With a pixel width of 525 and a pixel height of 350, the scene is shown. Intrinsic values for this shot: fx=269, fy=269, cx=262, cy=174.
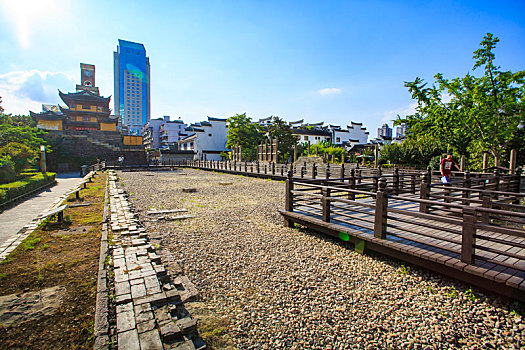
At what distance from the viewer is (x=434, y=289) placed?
13.8ft

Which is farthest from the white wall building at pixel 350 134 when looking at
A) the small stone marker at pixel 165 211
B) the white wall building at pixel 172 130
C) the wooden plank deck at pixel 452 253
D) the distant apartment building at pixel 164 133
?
the wooden plank deck at pixel 452 253

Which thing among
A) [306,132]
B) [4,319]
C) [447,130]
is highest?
[306,132]

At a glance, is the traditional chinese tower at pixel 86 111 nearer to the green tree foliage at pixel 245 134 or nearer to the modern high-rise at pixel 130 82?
the green tree foliage at pixel 245 134

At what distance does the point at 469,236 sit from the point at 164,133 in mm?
84268

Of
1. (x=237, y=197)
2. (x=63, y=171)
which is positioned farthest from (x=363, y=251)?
(x=63, y=171)

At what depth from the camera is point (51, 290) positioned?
4.16 m

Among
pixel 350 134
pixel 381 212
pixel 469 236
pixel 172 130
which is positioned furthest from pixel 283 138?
pixel 172 130

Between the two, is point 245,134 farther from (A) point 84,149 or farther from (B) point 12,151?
(B) point 12,151

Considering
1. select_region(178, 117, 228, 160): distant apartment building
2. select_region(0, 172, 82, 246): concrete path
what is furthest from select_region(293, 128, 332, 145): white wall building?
select_region(0, 172, 82, 246): concrete path

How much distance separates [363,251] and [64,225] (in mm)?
8162

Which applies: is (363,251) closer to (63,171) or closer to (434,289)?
(434,289)

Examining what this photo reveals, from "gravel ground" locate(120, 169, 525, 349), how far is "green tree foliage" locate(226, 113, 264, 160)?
40.0 m

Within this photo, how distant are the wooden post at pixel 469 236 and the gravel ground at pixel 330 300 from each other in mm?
521

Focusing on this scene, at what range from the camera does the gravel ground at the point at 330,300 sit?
316 cm
